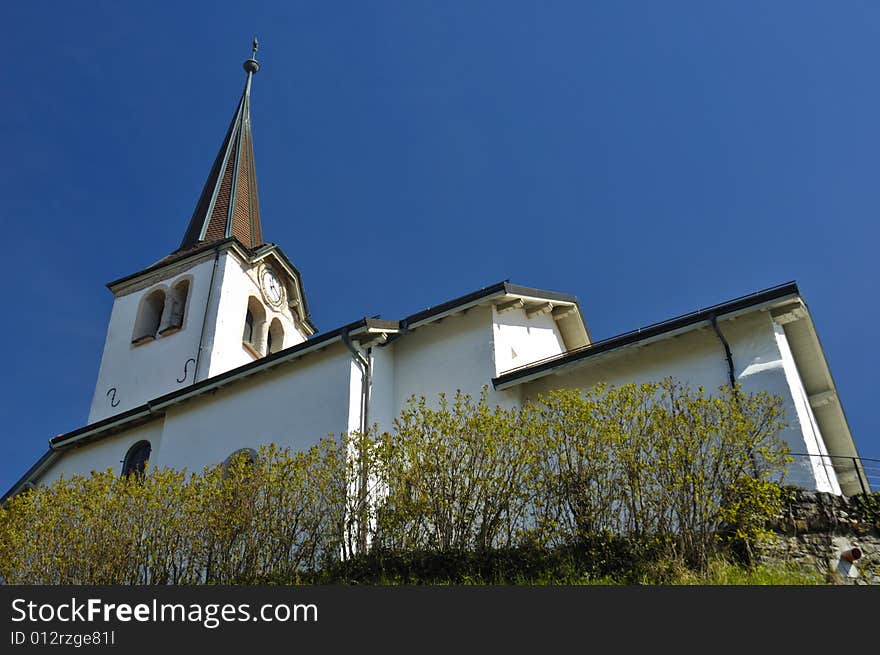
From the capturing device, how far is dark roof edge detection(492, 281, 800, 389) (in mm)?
14508

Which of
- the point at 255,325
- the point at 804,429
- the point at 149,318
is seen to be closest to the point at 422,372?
the point at 804,429

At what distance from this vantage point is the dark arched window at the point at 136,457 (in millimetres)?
20062

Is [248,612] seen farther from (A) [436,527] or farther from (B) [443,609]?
(A) [436,527]

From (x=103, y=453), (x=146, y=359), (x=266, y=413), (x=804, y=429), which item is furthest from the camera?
(x=146, y=359)

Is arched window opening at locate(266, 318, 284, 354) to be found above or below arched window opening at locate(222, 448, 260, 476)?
above

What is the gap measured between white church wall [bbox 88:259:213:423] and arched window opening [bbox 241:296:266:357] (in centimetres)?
162

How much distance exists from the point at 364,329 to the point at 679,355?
586cm

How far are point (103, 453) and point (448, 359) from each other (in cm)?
894

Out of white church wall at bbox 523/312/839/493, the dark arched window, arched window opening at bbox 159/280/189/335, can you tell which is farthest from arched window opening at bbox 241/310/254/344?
white church wall at bbox 523/312/839/493

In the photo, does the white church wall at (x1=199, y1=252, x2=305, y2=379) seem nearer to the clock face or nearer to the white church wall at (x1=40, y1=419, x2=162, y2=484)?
the clock face

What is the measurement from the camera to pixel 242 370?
61.1ft

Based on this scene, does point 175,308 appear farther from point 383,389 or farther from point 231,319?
point 383,389

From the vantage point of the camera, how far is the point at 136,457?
20.4 metres

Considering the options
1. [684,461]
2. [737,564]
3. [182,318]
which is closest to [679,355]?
[684,461]
